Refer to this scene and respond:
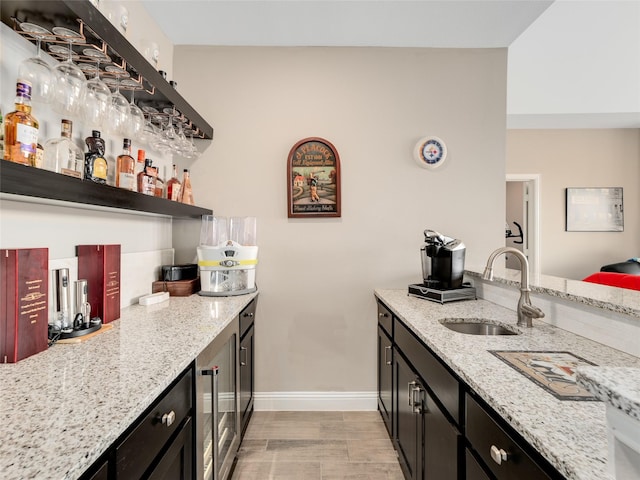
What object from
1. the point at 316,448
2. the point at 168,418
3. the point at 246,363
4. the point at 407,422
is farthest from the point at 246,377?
the point at 168,418

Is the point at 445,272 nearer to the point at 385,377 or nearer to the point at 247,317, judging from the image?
the point at 385,377

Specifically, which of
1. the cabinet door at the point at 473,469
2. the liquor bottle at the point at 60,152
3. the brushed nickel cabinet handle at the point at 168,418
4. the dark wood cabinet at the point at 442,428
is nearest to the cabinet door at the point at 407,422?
the dark wood cabinet at the point at 442,428

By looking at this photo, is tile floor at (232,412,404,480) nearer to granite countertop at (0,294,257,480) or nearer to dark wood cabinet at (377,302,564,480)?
dark wood cabinet at (377,302,564,480)

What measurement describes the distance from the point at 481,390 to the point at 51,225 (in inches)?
62.4

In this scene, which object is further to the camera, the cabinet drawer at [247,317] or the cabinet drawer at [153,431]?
the cabinet drawer at [247,317]

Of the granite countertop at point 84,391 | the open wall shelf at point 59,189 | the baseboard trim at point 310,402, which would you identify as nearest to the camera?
the granite countertop at point 84,391

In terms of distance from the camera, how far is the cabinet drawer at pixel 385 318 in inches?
80.4

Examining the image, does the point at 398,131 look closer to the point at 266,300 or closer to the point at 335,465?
the point at 266,300

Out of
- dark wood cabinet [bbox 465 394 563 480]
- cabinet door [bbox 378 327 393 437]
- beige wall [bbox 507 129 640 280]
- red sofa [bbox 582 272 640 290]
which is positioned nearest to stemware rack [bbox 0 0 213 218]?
dark wood cabinet [bbox 465 394 563 480]

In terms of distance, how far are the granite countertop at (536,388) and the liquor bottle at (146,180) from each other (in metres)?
1.51

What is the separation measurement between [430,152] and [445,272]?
38.3 inches

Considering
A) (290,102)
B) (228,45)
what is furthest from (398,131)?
(228,45)

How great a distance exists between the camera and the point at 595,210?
472 centimetres

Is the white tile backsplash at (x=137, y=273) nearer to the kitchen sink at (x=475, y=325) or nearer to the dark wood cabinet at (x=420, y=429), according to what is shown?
the dark wood cabinet at (x=420, y=429)
